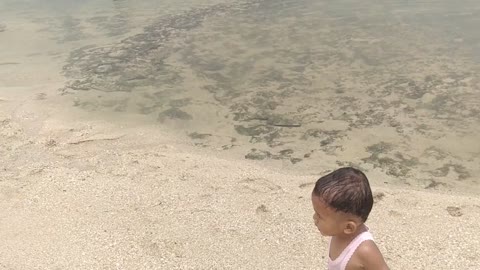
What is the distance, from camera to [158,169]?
15.5 ft

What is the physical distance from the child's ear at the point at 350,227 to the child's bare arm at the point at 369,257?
3.4 inches

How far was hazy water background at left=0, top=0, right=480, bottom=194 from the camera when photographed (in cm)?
515

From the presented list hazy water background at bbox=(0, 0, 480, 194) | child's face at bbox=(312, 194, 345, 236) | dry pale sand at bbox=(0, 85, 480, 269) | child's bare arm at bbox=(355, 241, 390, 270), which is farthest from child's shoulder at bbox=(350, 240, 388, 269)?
hazy water background at bbox=(0, 0, 480, 194)

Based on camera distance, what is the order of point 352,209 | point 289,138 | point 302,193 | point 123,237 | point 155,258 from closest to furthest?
point 352,209
point 155,258
point 123,237
point 302,193
point 289,138

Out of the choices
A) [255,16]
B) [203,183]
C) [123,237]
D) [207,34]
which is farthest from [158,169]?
[255,16]

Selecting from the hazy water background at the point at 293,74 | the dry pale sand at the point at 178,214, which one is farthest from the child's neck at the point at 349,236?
the hazy water background at the point at 293,74

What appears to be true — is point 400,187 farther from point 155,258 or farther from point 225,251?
point 155,258

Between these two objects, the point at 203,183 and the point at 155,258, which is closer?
the point at 155,258

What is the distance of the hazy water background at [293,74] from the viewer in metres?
5.15

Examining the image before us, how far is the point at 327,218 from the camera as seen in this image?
2.03 metres

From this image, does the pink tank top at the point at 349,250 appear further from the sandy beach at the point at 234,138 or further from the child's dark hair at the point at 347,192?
the sandy beach at the point at 234,138

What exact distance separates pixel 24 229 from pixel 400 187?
296cm

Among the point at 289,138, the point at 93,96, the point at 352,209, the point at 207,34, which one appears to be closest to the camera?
the point at 352,209

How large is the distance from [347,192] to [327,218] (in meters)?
0.15
